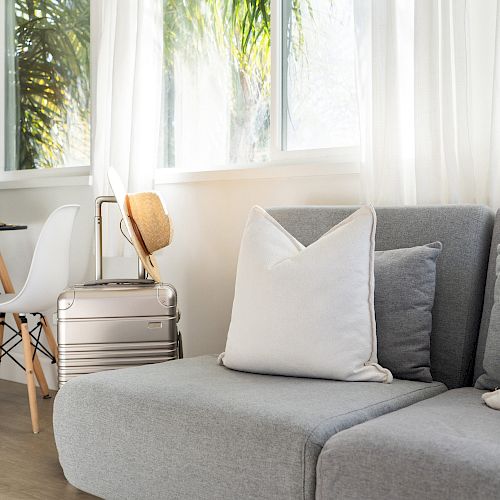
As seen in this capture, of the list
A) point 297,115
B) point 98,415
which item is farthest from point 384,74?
point 98,415

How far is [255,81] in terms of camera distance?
3.12m

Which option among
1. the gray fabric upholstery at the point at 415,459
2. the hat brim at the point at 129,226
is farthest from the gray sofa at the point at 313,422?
the hat brim at the point at 129,226

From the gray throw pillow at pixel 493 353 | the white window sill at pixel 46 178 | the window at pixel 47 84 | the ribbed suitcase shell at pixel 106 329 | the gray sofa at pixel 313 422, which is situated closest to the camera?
the gray sofa at pixel 313 422

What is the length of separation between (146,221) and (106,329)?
0.42 meters

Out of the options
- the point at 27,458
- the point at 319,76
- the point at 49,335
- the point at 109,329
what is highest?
the point at 319,76

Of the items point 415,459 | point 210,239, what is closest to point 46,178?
point 210,239

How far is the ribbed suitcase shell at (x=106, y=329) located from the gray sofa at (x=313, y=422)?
0.34 metres

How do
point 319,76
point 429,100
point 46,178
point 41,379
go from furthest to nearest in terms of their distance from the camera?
1. point 46,178
2. point 41,379
3. point 319,76
4. point 429,100

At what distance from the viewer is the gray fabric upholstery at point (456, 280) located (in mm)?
2137

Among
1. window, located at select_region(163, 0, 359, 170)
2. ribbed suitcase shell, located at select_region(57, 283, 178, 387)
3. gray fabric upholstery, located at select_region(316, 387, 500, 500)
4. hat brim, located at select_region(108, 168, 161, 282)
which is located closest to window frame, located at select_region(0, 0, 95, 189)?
window, located at select_region(163, 0, 359, 170)

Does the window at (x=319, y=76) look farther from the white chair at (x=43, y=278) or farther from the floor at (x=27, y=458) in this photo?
the floor at (x=27, y=458)

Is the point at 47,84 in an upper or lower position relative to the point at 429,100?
upper

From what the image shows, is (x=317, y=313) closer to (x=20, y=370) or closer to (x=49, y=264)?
(x=49, y=264)

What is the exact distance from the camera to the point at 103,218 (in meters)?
3.38
